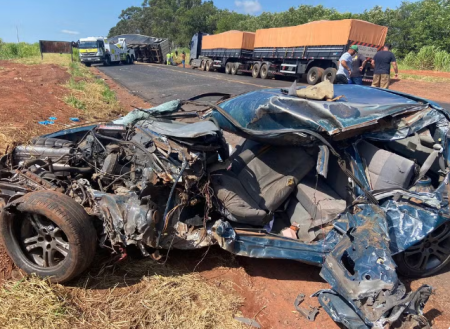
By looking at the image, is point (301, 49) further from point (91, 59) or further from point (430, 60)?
point (91, 59)

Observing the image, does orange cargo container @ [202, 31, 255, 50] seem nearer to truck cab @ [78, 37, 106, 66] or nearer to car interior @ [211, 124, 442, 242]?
truck cab @ [78, 37, 106, 66]

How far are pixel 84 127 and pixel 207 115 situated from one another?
1614 millimetres

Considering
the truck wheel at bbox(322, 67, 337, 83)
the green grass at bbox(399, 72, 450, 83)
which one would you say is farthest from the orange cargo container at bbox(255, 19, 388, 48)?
the green grass at bbox(399, 72, 450, 83)

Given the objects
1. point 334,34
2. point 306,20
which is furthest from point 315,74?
point 306,20

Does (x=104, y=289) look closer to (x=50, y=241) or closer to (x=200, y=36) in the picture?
(x=50, y=241)

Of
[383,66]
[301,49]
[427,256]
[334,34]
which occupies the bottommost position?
[427,256]

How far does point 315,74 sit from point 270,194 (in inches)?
550

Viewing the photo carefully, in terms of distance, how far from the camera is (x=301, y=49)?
56.6ft

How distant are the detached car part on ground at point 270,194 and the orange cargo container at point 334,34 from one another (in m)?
12.5

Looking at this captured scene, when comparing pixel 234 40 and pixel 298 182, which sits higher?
pixel 234 40

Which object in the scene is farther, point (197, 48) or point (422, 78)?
point (197, 48)

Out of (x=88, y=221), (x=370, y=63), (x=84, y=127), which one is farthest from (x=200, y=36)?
(x=88, y=221)

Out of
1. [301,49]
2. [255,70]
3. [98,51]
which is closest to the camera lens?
[301,49]

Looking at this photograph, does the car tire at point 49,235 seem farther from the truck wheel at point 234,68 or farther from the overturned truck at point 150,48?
the overturned truck at point 150,48
